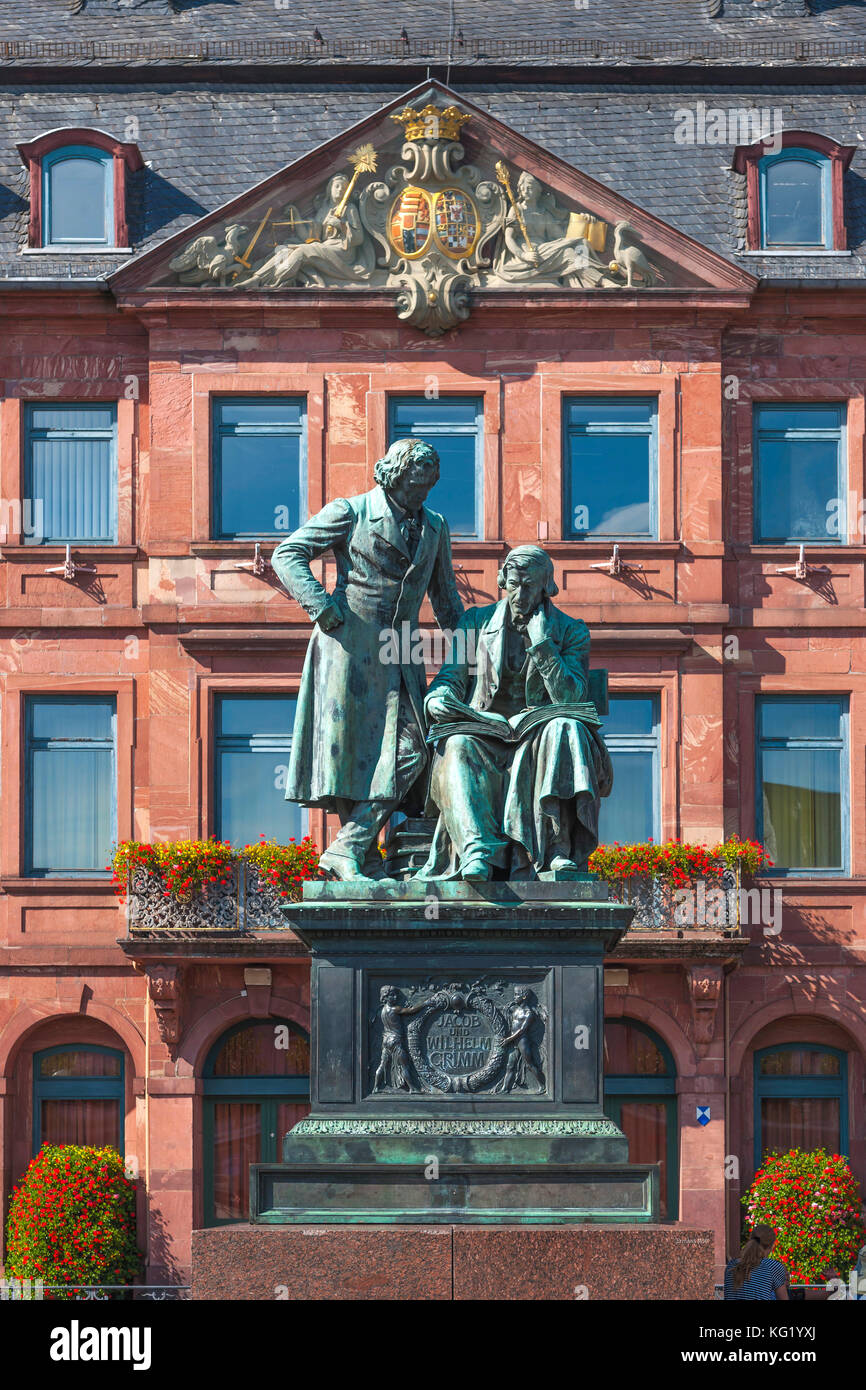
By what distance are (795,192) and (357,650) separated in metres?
19.4

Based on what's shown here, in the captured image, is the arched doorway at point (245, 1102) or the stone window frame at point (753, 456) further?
the stone window frame at point (753, 456)

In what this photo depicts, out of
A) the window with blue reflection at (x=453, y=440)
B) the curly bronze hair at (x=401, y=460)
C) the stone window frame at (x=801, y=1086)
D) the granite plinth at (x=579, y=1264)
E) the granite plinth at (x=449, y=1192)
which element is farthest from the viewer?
the window with blue reflection at (x=453, y=440)

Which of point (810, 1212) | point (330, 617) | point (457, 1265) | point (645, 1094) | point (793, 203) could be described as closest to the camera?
point (457, 1265)

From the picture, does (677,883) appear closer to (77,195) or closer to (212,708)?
(212,708)

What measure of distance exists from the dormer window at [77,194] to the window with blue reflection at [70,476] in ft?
6.54

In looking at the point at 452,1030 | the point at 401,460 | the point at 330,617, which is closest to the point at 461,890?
the point at 452,1030

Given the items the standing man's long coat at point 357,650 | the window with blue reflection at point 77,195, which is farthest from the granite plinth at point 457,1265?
the window with blue reflection at point 77,195

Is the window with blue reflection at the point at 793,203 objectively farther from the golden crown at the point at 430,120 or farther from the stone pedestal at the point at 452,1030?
the stone pedestal at the point at 452,1030

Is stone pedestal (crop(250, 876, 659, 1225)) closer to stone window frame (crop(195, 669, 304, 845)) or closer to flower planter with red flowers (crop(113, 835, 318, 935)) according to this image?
flower planter with red flowers (crop(113, 835, 318, 935))

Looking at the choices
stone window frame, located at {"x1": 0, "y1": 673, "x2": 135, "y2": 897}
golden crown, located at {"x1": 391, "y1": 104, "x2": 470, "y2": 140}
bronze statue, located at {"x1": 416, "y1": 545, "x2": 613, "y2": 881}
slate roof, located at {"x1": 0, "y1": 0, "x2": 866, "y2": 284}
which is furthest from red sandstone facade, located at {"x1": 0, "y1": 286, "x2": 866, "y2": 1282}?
bronze statue, located at {"x1": 416, "y1": 545, "x2": 613, "y2": 881}

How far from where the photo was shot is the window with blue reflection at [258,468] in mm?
30484

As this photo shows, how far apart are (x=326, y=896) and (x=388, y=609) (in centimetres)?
161

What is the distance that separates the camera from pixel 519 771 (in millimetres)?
12922

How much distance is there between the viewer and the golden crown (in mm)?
30281
